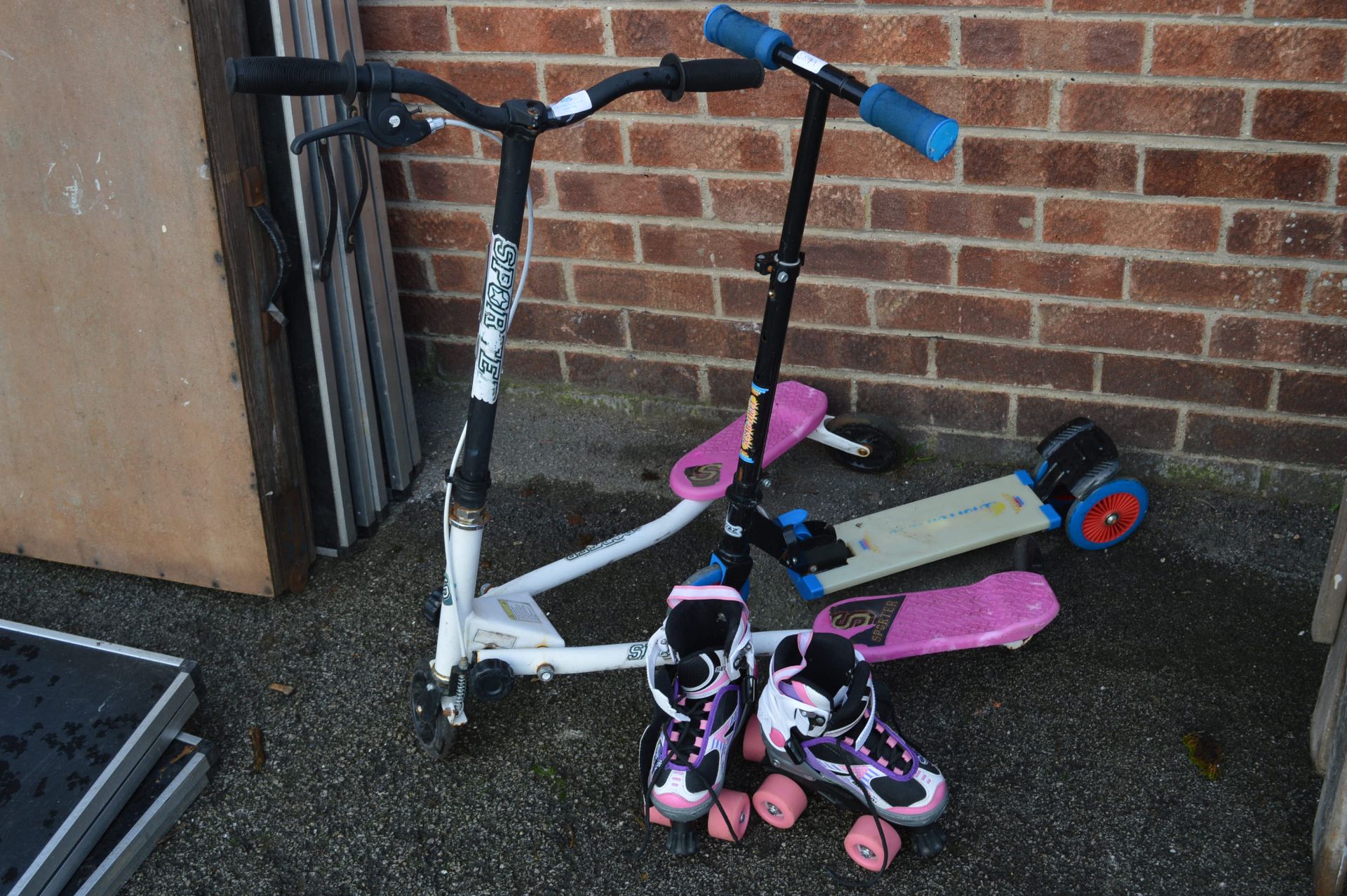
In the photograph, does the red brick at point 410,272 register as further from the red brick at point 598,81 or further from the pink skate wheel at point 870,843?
the pink skate wheel at point 870,843

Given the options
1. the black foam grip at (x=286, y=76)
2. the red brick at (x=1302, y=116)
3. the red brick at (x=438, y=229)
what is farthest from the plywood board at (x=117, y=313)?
the red brick at (x=1302, y=116)

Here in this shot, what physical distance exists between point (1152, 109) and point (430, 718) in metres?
1.85

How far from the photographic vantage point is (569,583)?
2.65 metres

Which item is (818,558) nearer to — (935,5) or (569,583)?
(569,583)

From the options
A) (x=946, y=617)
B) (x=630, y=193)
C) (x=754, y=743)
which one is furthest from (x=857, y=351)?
(x=754, y=743)

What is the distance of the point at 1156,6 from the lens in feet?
7.38

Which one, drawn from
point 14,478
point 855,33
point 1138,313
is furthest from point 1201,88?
point 14,478

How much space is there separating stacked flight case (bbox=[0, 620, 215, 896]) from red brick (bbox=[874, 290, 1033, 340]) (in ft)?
5.58

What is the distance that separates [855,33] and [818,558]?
110 cm

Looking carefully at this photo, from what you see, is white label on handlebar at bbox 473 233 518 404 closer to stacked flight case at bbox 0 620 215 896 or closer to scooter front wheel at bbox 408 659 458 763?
scooter front wheel at bbox 408 659 458 763

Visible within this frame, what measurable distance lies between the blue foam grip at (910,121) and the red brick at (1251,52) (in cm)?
91

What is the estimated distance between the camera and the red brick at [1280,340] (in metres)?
2.47

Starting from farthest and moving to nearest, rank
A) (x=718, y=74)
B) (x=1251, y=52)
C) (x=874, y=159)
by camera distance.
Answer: (x=874, y=159)
(x=1251, y=52)
(x=718, y=74)

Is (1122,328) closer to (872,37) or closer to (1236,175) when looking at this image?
(1236,175)
